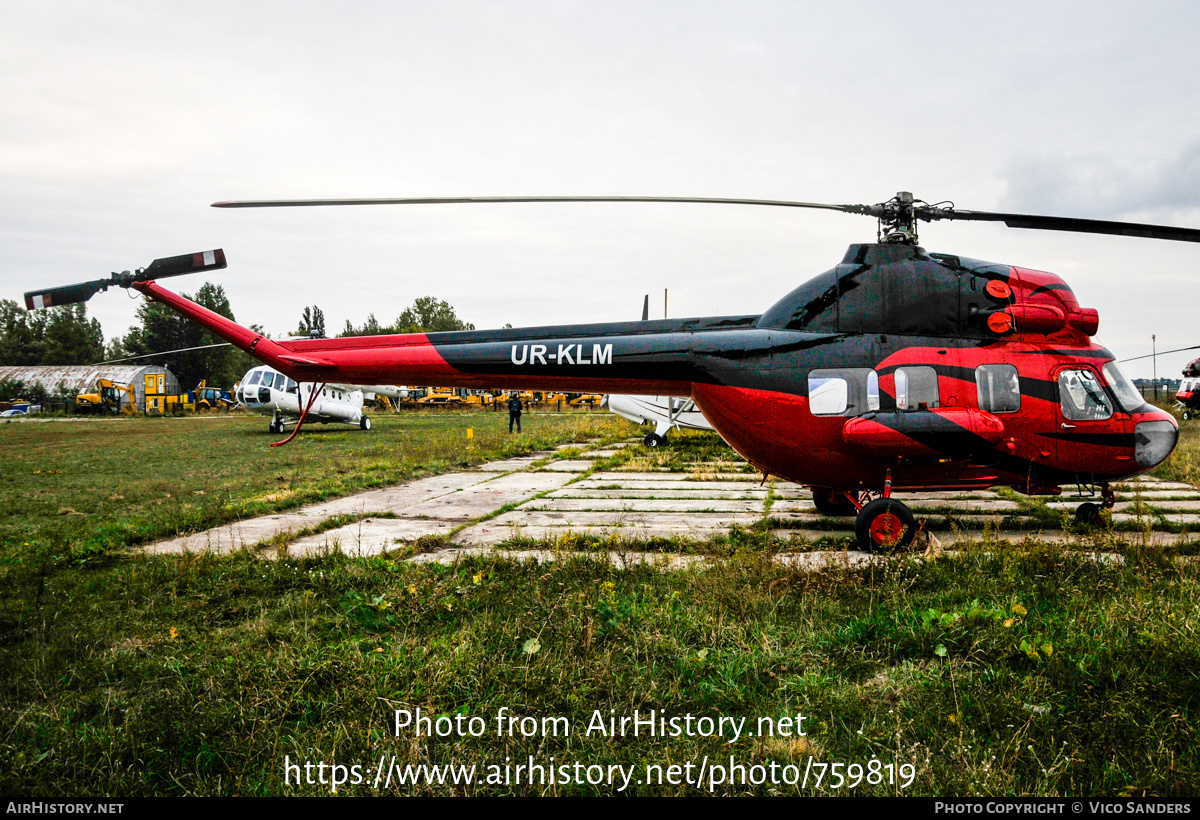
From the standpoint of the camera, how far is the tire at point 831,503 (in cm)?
959

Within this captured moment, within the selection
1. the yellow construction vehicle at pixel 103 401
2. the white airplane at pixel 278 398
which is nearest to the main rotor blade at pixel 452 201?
the white airplane at pixel 278 398

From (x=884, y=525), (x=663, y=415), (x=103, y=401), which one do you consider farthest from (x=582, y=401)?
(x=884, y=525)

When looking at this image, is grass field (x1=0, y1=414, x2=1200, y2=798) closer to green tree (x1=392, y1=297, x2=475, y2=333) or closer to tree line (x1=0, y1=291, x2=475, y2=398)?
tree line (x1=0, y1=291, x2=475, y2=398)

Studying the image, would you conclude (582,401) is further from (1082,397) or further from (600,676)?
(600,676)

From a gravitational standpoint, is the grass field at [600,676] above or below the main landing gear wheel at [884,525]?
below

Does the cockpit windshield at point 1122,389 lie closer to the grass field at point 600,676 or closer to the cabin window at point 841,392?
the grass field at point 600,676

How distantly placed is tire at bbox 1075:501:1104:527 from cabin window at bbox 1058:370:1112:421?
1.40 metres

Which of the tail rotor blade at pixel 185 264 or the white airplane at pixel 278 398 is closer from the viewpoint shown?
the tail rotor blade at pixel 185 264

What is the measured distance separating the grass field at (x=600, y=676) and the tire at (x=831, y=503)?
3.40m

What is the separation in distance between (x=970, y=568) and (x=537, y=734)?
428cm

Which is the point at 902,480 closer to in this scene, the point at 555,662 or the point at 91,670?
the point at 555,662

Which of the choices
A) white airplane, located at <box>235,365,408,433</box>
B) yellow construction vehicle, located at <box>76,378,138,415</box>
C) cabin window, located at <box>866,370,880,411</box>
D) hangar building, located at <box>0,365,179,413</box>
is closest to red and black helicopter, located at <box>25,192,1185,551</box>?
cabin window, located at <box>866,370,880,411</box>

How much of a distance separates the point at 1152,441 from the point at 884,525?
11.5 feet

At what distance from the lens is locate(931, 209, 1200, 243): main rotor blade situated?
6.69 m
